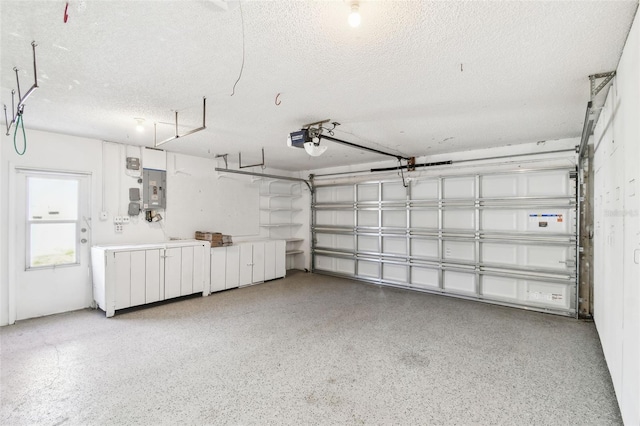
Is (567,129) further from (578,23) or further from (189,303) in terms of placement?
(189,303)

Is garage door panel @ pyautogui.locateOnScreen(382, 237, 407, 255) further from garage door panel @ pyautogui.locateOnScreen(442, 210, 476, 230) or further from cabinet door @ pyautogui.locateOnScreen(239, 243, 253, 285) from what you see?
cabinet door @ pyautogui.locateOnScreen(239, 243, 253, 285)

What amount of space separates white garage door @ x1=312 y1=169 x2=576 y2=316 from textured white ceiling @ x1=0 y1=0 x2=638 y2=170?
1.23 m

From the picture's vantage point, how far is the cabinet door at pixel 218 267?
5.12 meters

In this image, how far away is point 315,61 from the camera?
207 centimetres

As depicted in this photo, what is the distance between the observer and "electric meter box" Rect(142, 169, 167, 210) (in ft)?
15.8

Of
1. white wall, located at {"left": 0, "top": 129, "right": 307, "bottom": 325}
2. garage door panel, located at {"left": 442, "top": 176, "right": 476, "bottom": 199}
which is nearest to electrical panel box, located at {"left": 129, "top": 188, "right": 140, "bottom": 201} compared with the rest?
white wall, located at {"left": 0, "top": 129, "right": 307, "bottom": 325}

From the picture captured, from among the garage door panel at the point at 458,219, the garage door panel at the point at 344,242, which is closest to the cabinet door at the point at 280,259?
the garage door panel at the point at 344,242

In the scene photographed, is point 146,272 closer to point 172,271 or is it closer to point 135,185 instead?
point 172,271

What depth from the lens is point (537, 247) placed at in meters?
4.34

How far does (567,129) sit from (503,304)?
2.61m

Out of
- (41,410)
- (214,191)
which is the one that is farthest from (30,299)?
(214,191)

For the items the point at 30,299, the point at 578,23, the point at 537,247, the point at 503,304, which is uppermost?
the point at 578,23

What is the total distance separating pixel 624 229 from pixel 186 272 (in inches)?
198

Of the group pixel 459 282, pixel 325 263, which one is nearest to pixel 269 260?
pixel 325 263
